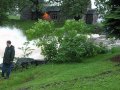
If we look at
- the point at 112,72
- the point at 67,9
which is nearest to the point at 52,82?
the point at 112,72

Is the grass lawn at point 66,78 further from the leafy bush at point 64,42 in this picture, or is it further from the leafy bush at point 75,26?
the leafy bush at point 75,26

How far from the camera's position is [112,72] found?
18906mm

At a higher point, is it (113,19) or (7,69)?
(113,19)

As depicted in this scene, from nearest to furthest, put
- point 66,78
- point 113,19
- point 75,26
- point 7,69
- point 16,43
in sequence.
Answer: point 66,78 < point 7,69 < point 113,19 < point 75,26 < point 16,43

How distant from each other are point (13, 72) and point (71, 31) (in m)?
5.07

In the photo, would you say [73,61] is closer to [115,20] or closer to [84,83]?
[115,20]

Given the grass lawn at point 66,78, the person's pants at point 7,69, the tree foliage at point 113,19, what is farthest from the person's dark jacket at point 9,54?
the tree foliage at point 113,19

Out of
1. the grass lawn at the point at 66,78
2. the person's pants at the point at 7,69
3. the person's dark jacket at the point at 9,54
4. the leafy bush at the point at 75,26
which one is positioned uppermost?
the leafy bush at the point at 75,26

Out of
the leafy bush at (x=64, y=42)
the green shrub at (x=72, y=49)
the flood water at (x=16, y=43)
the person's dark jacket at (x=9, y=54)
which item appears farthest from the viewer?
the flood water at (x=16, y=43)

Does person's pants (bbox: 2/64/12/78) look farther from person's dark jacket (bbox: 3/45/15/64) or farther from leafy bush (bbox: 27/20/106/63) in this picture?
leafy bush (bbox: 27/20/106/63)

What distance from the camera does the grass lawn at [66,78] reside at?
1595 cm

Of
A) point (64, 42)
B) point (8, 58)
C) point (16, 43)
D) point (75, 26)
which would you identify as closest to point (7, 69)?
point (8, 58)

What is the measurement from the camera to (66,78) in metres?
18.0

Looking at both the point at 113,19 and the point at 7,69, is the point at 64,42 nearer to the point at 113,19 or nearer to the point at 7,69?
the point at 113,19
